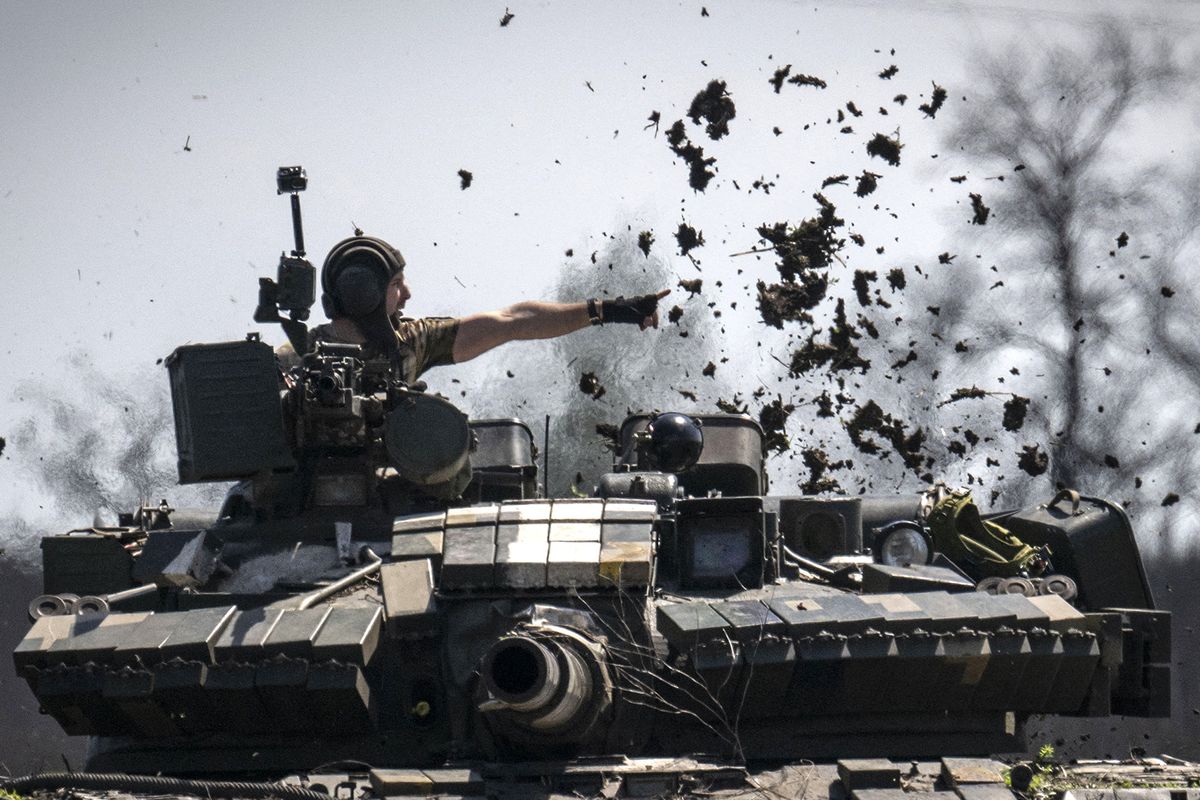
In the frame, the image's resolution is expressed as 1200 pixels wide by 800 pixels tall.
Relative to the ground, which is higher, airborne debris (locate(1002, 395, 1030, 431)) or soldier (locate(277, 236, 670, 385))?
soldier (locate(277, 236, 670, 385))

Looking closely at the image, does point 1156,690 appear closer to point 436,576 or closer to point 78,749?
point 436,576

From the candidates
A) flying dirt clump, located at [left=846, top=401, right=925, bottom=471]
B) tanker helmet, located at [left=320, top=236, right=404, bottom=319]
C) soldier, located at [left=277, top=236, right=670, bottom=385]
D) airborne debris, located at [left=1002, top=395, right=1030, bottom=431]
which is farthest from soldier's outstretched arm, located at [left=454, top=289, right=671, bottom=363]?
airborne debris, located at [left=1002, top=395, right=1030, bottom=431]

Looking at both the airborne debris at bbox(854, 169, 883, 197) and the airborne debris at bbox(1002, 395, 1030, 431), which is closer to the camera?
the airborne debris at bbox(854, 169, 883, 197)

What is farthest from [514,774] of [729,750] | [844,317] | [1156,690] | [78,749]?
[78,749]

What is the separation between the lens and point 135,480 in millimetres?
A: 29125

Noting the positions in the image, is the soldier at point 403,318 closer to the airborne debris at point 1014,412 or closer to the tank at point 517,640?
the tank at point 517,640

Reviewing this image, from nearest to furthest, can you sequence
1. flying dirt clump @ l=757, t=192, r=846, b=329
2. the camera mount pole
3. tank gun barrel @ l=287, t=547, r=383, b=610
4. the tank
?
the tank < tank gun barrel @ l=287, t=547, r=383, b=610 < the camera mount pole < flying dirt clump @ l=757, t=192, r=846, b=329

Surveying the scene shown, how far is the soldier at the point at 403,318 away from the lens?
13.4 meters

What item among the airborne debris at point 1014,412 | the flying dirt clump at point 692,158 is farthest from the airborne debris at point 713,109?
the airborne debris at point 1014,412

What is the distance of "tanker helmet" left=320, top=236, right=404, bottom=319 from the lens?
43.7ft

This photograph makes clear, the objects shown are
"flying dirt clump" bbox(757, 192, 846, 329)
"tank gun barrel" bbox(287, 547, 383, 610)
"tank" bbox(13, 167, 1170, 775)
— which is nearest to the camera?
"tank" bbox(13, 167, 1170, 775)

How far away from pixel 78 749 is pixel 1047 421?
17048 millimetres

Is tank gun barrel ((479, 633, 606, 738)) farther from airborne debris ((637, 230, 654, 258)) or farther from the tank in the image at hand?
airborne debris ((637, 230, 654, 258))

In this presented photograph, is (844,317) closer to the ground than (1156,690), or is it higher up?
higher up
